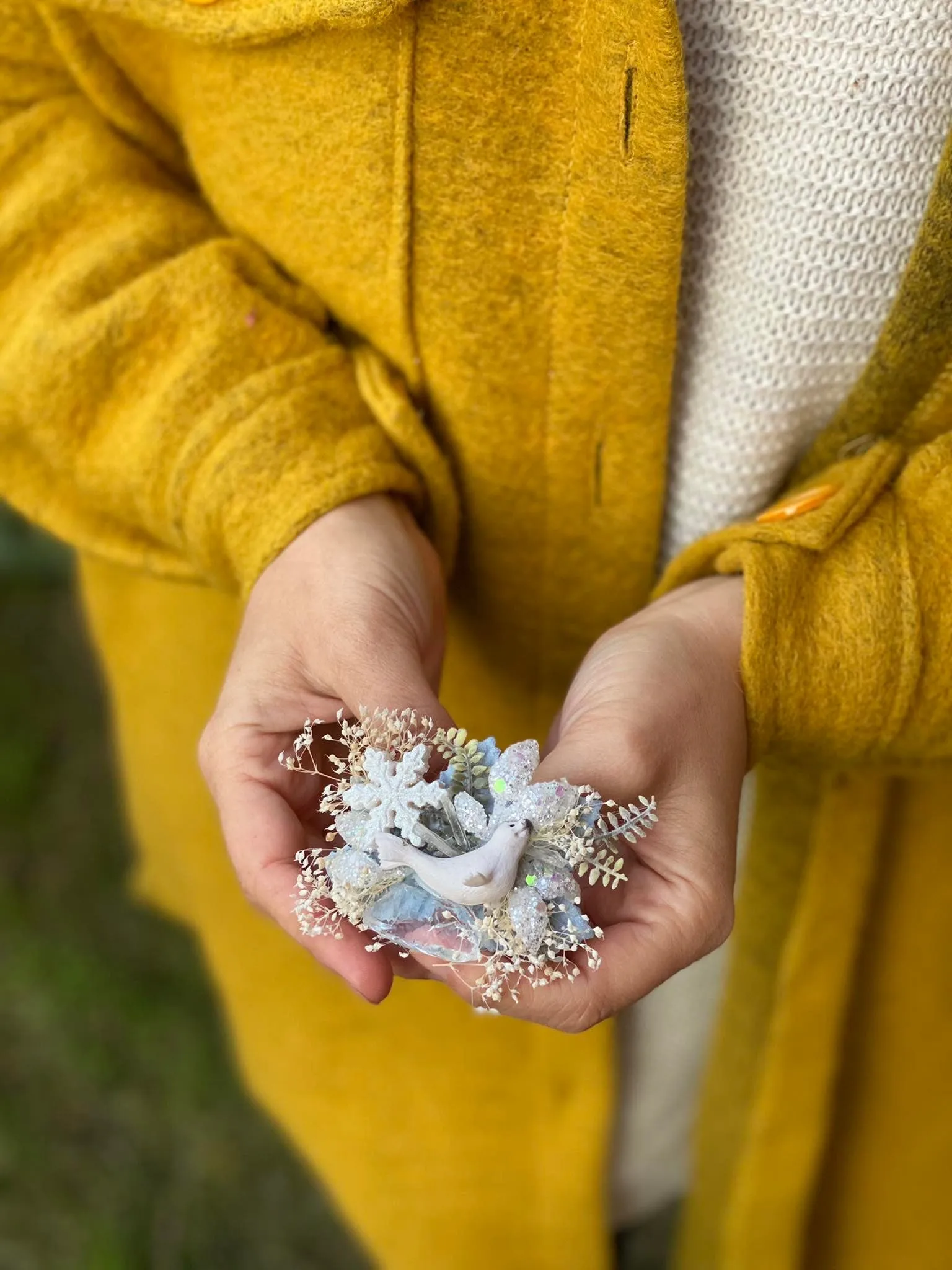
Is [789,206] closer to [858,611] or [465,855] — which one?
[858,611]

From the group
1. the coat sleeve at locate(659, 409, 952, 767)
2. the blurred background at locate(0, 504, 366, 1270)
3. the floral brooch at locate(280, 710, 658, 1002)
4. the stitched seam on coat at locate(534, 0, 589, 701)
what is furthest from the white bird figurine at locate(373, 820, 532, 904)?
the blurred background at locate(0, 504, 366, 1270)

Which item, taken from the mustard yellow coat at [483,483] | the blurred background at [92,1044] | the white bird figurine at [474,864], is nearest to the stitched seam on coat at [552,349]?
the mustard yellow coat at [483,483]

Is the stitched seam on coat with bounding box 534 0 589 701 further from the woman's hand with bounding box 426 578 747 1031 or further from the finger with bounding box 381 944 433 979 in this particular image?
the finger with bounding box 381 944 433 979

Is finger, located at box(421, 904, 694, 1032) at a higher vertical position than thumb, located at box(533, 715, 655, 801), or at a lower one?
lower

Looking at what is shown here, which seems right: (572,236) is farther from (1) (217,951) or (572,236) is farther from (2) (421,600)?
(1) (217,951)

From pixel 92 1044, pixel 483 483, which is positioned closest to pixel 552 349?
pixel 483 483

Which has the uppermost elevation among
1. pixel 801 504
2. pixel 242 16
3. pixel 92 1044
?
pixel 242 16

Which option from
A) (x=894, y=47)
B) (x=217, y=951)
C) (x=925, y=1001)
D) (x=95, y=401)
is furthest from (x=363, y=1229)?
(x=894, y=47)

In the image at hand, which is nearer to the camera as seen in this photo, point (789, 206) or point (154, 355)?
point (789, 206)
